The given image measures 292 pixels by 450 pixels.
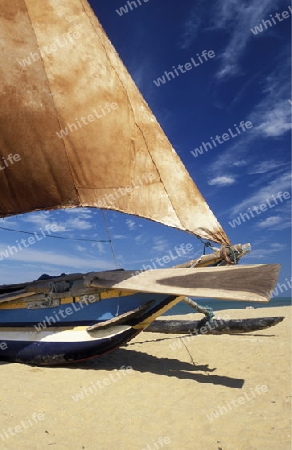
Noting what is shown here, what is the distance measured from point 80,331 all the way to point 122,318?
3.06 ft

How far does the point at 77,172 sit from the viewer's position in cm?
700

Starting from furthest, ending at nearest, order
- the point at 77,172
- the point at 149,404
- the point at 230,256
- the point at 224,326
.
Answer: the point at 224,326 → the point at 77,172 → the point at 230,256 → the point at 149,404

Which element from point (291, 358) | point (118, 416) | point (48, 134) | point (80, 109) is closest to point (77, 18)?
point (80, 109)

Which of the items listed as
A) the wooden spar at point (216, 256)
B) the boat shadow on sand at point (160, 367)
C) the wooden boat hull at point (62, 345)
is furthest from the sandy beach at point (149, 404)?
the wooden spar at point (216, 256)

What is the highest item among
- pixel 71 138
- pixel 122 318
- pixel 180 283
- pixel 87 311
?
pixel 71 138

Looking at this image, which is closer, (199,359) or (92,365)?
(92,365)

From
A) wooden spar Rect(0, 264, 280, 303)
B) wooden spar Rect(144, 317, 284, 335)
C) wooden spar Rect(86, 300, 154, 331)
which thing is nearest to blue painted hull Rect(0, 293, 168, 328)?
wooden spar Rect(86, 300, 154, 331)

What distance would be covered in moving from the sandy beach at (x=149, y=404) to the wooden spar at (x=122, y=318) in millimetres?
825

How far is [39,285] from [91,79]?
5.23m

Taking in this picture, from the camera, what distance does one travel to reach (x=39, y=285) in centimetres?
673

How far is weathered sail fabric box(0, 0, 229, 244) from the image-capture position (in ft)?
22.8

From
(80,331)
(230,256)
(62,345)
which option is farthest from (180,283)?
(62,345)

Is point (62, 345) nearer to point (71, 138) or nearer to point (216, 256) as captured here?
point (216, 256)

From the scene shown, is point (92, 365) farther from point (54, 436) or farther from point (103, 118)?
point (103, 118)
